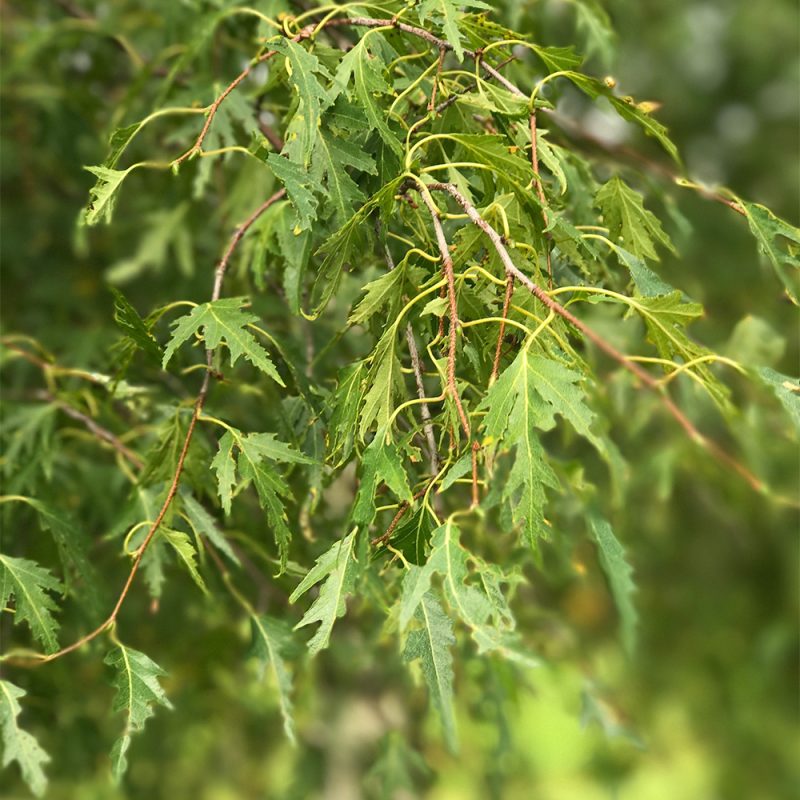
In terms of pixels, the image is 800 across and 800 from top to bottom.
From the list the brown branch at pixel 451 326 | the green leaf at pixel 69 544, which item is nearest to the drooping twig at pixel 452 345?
the brown branch at pixel 451 326

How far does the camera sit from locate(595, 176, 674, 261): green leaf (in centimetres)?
117

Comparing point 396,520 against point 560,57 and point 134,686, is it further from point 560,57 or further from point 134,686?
point 560,57

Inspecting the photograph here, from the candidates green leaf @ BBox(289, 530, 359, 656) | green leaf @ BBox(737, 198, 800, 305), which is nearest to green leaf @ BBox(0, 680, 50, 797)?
green leaf @ BBox(289, 530, 359, 656)

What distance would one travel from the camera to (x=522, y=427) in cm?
90

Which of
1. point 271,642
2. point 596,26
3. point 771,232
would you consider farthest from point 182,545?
point 596,26

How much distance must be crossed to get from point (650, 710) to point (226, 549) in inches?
120

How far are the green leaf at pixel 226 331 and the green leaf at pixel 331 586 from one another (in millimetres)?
179

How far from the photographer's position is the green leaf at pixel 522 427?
89 cm

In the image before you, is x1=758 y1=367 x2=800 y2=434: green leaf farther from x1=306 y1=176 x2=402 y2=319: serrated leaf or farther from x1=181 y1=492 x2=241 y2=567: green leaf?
x1=181 y1=492 x2=241 y2=567: green leaf

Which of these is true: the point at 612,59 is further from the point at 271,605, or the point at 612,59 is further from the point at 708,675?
the point at 708,675

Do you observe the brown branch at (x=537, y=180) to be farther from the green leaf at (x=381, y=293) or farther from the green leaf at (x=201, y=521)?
the green leaf at (x=201, y=521)

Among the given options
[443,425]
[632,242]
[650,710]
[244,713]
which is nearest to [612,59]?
[632,242]

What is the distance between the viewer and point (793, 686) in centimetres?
503

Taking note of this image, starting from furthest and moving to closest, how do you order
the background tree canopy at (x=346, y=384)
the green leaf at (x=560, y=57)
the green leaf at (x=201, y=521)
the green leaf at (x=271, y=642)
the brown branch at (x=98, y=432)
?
1. the brown branch at (x=98, y=432)
2. the green leaf at (x=271, y=642)
3. the green leaf at (x=201, y=521)
4. the green leaf at (x=560, y=57)
5. the background tree canopy at (x=346, y=384)
